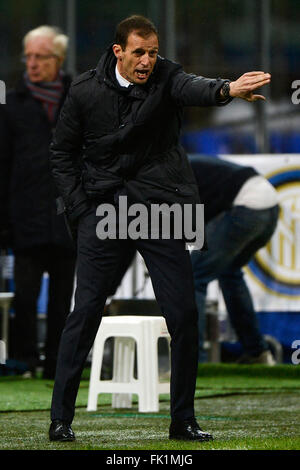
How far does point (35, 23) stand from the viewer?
1313 cm

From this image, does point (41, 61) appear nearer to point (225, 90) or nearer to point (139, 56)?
point (139, 56)

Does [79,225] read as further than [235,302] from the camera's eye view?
No

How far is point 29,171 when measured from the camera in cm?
880

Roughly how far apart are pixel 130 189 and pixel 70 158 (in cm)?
35

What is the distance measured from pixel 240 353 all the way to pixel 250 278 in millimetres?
715

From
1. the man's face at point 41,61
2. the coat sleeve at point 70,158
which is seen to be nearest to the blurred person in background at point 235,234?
the man's face at point 41,61

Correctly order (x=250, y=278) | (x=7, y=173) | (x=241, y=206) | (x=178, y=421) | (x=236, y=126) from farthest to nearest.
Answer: (x=236, y=126) < (x=250, y=278) < (x=241, y=206) < (x=7, y=173) < (x=178, y=421)

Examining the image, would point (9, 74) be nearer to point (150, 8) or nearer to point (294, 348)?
point (150, 8)

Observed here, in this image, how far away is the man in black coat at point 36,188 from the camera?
8773 mm

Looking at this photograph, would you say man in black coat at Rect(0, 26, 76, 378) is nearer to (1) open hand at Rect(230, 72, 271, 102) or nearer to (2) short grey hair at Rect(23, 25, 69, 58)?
(2) short grey hair at Rect(23, 25, 69, 58)

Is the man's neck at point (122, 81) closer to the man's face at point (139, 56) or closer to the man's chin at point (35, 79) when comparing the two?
the man's face at point (139, 56)

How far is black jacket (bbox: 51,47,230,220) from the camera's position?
5.00 meters

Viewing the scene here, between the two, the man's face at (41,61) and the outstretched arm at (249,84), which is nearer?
the outstretched arm at (249,84)
